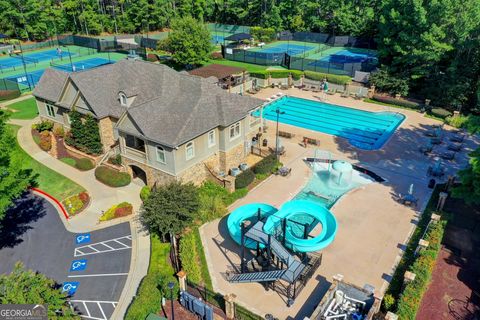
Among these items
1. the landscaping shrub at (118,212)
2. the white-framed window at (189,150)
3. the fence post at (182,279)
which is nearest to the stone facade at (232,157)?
the white-framed window at (189,150)

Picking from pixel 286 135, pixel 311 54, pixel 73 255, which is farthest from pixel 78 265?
pixel 311 54

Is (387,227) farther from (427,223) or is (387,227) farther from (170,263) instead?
(170,263)

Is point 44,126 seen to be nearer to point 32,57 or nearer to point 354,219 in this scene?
point 354,219

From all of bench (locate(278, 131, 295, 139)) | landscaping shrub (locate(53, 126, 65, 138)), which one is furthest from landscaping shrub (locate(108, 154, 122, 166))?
bench (locate(278, 131, 295, 139))

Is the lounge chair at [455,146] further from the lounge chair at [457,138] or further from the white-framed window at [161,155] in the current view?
the white-framed window at [161,155]

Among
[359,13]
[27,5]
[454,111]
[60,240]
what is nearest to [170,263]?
[60,240]

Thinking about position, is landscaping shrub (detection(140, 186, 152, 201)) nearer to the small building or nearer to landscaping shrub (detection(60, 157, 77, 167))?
landscaping shrub (detection(60, 157, 77, 167))
